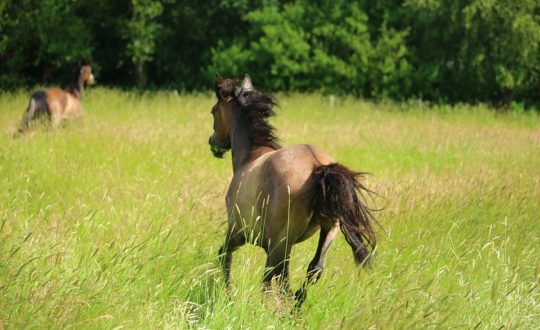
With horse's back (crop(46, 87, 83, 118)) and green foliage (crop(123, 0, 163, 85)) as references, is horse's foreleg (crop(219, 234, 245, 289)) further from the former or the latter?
green foliage (crop(123, 0, 163, 85))

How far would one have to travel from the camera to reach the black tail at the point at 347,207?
450cm

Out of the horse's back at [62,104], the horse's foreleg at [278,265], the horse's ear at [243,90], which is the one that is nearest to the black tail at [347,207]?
the horse's foreleg at [278,265]

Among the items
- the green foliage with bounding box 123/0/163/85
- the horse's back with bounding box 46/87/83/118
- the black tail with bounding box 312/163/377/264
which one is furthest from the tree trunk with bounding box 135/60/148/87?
the black tail with bounding box 312/163/377/264

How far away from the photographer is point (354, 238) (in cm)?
449

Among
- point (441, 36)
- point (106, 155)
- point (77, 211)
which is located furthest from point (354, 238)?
point (441, 36)

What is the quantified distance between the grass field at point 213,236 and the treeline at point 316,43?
368 inches

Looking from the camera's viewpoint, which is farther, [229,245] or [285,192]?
[229,245]

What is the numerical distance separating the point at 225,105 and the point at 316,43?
77.9ft

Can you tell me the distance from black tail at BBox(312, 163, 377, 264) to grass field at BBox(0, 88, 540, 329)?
0.64ft

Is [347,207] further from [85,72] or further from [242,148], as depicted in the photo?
[85,72]

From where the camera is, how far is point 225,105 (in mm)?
6223

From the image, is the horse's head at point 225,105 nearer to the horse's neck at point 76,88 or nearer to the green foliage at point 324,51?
the horse's neck at point 76,88

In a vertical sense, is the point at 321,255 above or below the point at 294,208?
below

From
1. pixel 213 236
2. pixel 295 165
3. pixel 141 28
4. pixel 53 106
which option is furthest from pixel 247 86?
pixel 141 28
